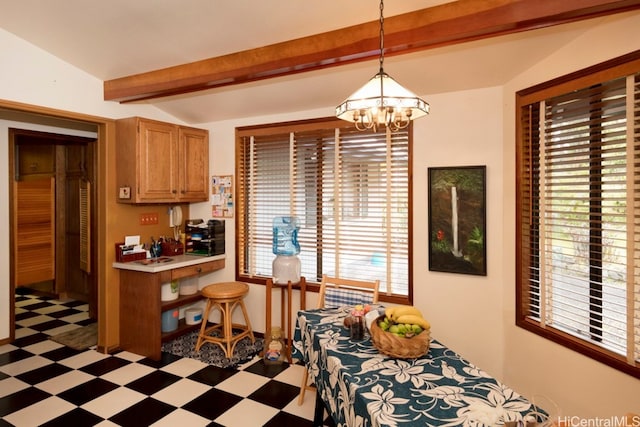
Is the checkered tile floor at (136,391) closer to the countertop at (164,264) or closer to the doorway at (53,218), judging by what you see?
the countertop at (164,264)

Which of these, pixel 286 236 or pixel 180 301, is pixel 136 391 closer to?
pixel 180 301

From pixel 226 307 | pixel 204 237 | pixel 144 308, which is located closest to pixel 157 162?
pixel 204 237

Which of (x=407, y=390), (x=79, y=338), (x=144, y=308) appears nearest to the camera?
(x=407, y=390)

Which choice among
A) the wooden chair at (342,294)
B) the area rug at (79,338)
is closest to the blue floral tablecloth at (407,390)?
the wooden chair at (342,294)

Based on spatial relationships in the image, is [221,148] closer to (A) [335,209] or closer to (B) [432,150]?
(A) [335,209]

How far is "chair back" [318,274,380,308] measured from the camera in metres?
2.86

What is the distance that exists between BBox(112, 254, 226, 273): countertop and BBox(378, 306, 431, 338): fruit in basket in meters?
2.30

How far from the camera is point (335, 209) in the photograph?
3539 mm

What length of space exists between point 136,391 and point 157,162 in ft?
6.61

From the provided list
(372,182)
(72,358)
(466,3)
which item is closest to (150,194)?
(72,358)

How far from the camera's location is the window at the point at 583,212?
1.91 meters

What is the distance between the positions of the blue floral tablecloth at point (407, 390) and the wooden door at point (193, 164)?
2541 mm

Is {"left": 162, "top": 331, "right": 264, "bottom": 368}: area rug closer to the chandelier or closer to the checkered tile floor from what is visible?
the checkered tile floor

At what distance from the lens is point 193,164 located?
401cm
